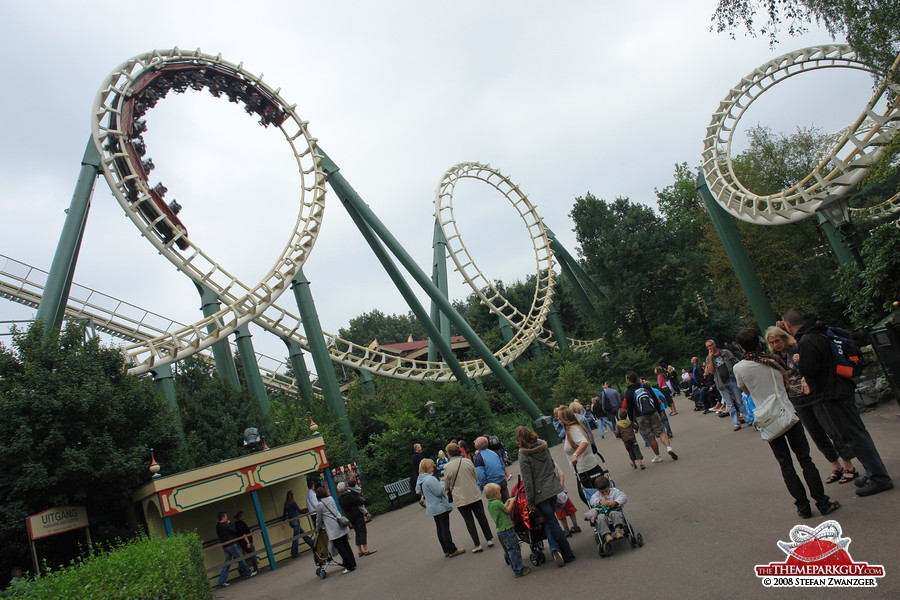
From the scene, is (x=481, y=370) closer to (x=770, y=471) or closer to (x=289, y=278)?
(x=289, y=278)

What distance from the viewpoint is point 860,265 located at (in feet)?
35.3

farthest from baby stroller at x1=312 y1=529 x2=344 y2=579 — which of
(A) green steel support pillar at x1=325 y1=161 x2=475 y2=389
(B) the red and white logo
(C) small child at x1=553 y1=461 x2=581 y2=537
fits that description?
(A) green steel support pillar at x1=325 y1=161 x2=475 y2=389

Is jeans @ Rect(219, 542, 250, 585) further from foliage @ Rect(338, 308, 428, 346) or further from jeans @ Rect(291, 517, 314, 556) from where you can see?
foliage @ Rect(338, 308, 428, 346)

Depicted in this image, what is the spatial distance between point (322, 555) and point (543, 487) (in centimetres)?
468

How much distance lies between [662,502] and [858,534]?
109 inches

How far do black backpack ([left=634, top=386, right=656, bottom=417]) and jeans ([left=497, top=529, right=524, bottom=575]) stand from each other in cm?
412

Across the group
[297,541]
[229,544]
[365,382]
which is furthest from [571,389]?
[229,544]

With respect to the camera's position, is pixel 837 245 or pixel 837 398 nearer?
pixel 837 398

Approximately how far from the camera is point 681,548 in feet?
16.8

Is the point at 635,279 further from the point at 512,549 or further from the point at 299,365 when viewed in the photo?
the point at 512,549

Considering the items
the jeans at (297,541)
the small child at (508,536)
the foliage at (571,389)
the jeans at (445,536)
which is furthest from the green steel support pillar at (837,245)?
the jeans at (297,541)

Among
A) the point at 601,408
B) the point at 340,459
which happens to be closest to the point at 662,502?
the point at 601,408

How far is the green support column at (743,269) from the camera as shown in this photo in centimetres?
2158

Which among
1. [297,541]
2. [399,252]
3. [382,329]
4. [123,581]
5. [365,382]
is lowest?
[297,541]
